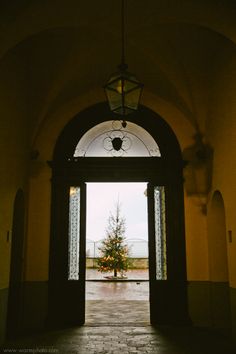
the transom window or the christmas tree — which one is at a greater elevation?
the transom window

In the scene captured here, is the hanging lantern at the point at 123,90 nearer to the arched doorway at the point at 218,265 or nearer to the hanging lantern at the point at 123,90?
the hanging lantern at the point at 123,90

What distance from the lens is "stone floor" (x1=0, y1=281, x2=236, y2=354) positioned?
5.77m

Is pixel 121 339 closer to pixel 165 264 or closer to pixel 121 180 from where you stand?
pixel 165 264

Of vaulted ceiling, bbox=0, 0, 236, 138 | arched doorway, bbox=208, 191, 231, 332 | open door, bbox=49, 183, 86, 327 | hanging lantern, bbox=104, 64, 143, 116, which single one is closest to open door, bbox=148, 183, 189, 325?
arched doorway, bbox=208, 191, 231, 332

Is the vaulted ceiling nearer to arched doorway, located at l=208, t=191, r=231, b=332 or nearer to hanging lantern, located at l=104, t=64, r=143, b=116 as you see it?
hanging lantern, located at l=104, t=64, r=143, b=116

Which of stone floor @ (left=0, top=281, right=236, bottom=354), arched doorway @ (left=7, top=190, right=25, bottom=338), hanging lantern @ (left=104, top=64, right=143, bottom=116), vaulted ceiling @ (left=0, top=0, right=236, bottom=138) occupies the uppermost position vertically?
vaulted ceiling @ (left=0, top=0, right=236, bottom=138)

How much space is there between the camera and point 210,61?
7.30 m

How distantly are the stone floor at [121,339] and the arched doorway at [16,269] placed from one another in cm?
72

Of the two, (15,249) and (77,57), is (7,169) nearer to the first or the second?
(15,249)

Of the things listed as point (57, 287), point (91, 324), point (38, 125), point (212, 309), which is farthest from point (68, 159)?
point (212, 309)

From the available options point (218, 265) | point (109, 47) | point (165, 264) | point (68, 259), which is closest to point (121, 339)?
point (165, 264)

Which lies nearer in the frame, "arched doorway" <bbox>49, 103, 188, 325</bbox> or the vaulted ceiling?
the vaulted ceiling

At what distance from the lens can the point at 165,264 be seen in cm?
805

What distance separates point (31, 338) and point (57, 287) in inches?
54.2
